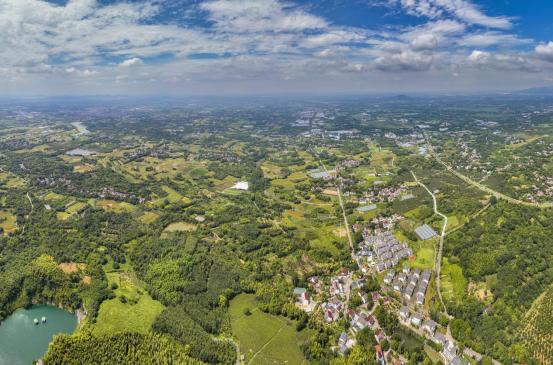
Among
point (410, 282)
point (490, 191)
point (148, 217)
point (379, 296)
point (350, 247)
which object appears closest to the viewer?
point (379, 296)

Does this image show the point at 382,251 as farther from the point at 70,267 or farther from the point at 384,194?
the point at 70,267

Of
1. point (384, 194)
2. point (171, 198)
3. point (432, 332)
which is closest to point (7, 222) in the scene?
point (171, 198)

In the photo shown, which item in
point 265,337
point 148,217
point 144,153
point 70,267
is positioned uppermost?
point 144,153

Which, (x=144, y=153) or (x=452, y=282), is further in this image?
(x=144, y=153)

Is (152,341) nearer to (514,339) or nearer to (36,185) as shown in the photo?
(514,339)

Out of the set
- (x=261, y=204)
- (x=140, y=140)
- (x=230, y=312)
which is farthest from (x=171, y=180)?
(x=140, y=140)
